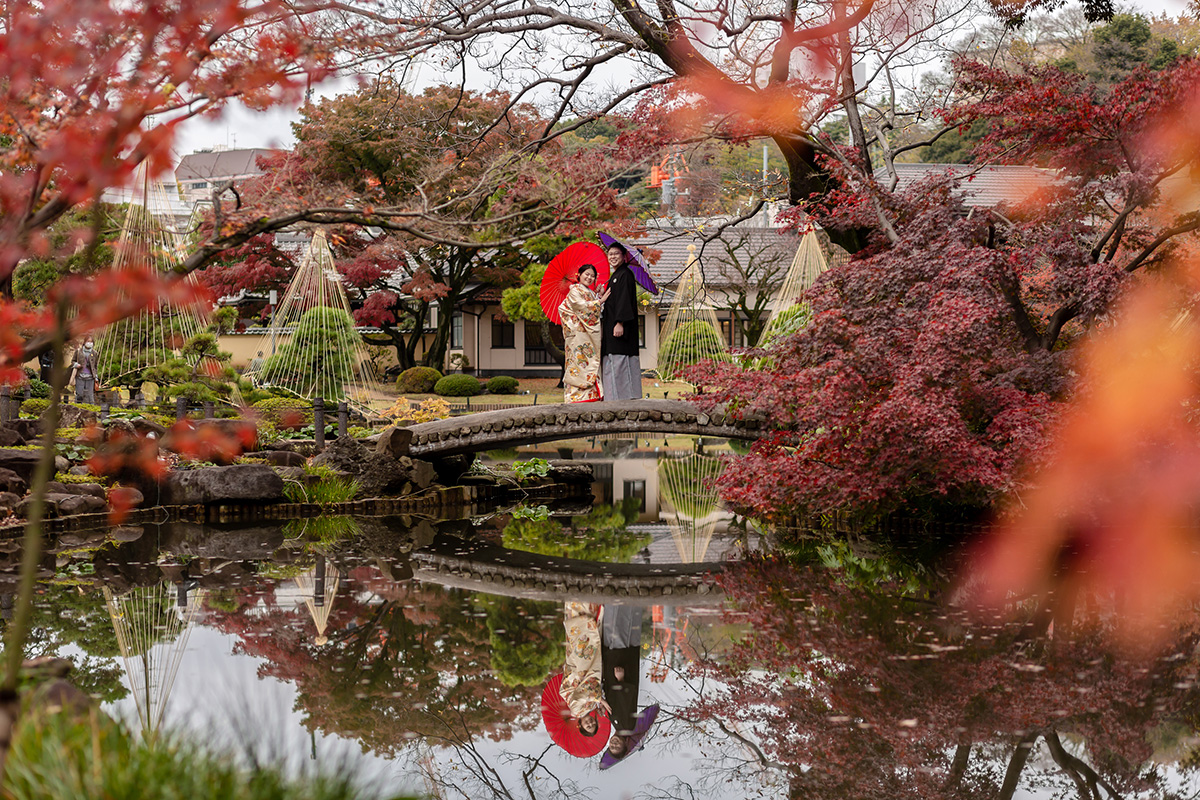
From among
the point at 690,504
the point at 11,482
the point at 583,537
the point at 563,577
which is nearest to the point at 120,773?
the point at 563,577

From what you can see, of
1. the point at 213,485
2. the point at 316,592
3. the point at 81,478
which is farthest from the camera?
the point at 213,485

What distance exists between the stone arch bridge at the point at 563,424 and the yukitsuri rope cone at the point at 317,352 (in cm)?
365

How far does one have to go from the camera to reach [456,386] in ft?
81.0

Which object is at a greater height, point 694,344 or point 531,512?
point 694,344

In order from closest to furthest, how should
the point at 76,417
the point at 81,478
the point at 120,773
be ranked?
the point at 120,773 → the point at 81,478 → the point at 76,417

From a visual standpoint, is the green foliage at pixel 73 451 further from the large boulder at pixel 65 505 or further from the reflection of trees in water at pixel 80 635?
the reflection of trees in water at pixel 80 635

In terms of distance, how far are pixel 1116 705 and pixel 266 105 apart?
4.48 meters

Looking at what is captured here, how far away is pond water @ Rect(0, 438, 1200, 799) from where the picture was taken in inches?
166

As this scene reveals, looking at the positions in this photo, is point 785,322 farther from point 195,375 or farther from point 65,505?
point 65,505

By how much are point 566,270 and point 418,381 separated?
505 inches

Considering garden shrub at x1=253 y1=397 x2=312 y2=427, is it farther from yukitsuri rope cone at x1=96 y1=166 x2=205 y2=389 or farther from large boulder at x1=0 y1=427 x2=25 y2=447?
large boulder at x1=0 y1=427 x2=25 y2=447

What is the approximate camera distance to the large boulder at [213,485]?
11.1 meters

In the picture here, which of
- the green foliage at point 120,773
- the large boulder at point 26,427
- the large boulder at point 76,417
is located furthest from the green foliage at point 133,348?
the green foliage at point 120,773

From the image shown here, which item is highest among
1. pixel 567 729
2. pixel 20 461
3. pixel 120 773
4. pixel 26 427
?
pixel 26 427
